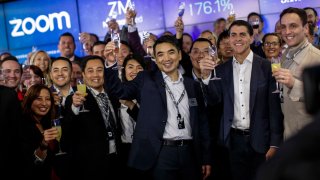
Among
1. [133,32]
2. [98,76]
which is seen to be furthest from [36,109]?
[133,32]

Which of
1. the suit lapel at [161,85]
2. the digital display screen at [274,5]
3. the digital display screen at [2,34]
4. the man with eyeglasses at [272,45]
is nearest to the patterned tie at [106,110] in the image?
the suit lapel at [161,85]

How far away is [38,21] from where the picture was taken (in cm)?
820

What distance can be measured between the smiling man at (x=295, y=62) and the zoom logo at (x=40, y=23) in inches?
217

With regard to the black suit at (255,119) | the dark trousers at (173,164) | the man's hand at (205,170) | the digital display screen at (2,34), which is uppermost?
the digital display screen at (2,34)

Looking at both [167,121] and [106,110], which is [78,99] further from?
[167,121]

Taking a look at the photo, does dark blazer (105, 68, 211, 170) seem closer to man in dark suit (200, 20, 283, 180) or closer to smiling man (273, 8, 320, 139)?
man in dark suit (200, 20, 283, 180)

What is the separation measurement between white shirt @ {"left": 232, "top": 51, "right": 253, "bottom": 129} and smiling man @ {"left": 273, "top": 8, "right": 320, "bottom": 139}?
0.96ft

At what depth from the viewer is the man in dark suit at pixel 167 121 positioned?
3230 mm

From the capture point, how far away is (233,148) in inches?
135

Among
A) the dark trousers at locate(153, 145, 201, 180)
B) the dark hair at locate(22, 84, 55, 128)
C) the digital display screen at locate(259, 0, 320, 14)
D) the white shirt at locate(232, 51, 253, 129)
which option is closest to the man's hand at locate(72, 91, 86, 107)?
the dark hair at locate(22, 84, 55, 128)

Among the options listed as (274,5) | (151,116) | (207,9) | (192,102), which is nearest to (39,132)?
(151,116)

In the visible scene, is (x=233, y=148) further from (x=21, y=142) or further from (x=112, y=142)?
(x=21, y=142)

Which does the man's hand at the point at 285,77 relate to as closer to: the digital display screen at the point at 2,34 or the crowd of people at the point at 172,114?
the crowd of people at the point at 172,114

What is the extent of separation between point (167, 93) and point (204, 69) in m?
0.33
